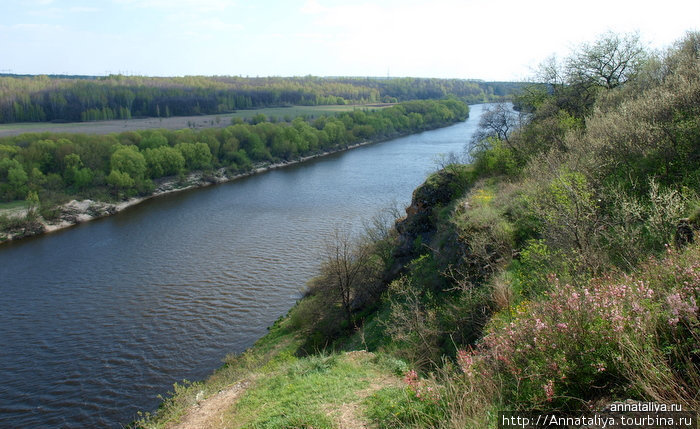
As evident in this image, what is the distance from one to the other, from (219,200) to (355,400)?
35.3 meters

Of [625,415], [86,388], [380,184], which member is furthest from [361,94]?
[625,415]

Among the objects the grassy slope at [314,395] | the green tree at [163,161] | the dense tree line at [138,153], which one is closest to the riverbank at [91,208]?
the green tree at [163,161]

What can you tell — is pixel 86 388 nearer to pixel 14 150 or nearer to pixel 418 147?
pixel 14 150

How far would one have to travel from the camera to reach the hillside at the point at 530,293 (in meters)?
4.41

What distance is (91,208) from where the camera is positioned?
36.8 m

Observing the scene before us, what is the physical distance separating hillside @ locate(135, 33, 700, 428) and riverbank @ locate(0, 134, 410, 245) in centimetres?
2561

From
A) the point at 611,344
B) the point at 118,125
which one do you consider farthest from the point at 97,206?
Result: the point at 611,344

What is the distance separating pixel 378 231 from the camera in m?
22.0

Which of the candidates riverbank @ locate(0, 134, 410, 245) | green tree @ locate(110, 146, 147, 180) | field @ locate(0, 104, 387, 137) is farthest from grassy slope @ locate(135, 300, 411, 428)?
field @ locate(0, 104, 387, 137)

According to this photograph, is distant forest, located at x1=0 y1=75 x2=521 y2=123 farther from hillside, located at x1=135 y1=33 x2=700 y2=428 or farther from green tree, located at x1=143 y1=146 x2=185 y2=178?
hillside, located at x1=135 y1=33 x2=700 y2=428

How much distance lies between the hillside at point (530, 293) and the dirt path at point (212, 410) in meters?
0.10

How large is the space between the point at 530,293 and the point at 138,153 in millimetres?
45798

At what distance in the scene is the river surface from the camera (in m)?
15.0

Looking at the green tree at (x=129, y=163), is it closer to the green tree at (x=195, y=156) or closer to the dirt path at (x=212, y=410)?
the green tree at (x=195, y=156)
